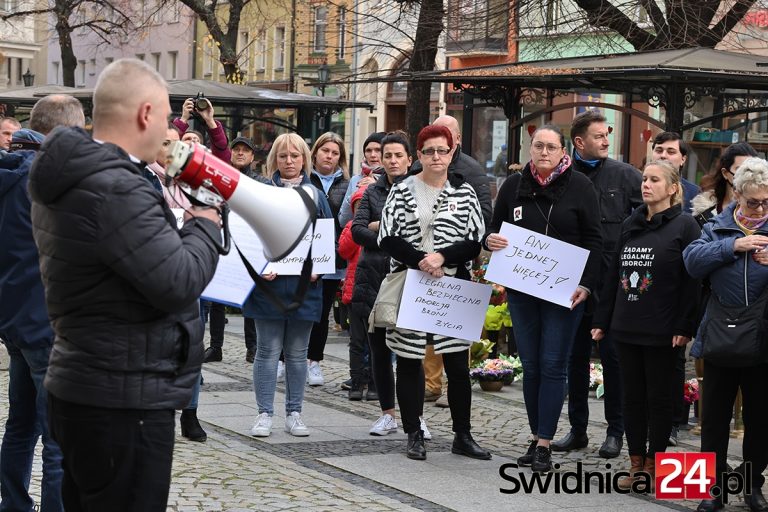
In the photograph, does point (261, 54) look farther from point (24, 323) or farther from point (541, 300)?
point (24, 323)

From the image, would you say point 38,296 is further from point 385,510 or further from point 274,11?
point 274,11

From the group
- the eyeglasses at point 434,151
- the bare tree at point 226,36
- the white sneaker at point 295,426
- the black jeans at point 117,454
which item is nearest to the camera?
the black jeans at point 117,454

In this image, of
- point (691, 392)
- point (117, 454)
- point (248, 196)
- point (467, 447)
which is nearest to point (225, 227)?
point (248, 196)

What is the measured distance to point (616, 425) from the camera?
8.33 metres

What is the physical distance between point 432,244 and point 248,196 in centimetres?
398

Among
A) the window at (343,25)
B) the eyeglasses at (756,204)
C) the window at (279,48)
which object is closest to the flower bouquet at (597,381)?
the eyeglasses at (756,204)

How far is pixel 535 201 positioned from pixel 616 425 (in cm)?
158

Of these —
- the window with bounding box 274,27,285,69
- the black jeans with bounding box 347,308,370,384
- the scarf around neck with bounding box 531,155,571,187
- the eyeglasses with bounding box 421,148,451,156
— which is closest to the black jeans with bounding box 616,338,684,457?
the scarf around neck with bounding box 531,155,571,187

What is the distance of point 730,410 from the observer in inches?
271

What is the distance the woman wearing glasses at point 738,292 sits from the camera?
666cm

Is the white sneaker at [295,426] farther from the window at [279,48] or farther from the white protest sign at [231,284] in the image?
the window at [279,48]

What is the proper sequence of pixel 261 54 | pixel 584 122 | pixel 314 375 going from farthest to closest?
pixel 261 54
pixel 314 375
pixel 584 122

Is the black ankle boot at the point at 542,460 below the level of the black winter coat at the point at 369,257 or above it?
below

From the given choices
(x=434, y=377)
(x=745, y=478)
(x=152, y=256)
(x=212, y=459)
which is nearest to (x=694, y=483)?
(x=745, y=478)
